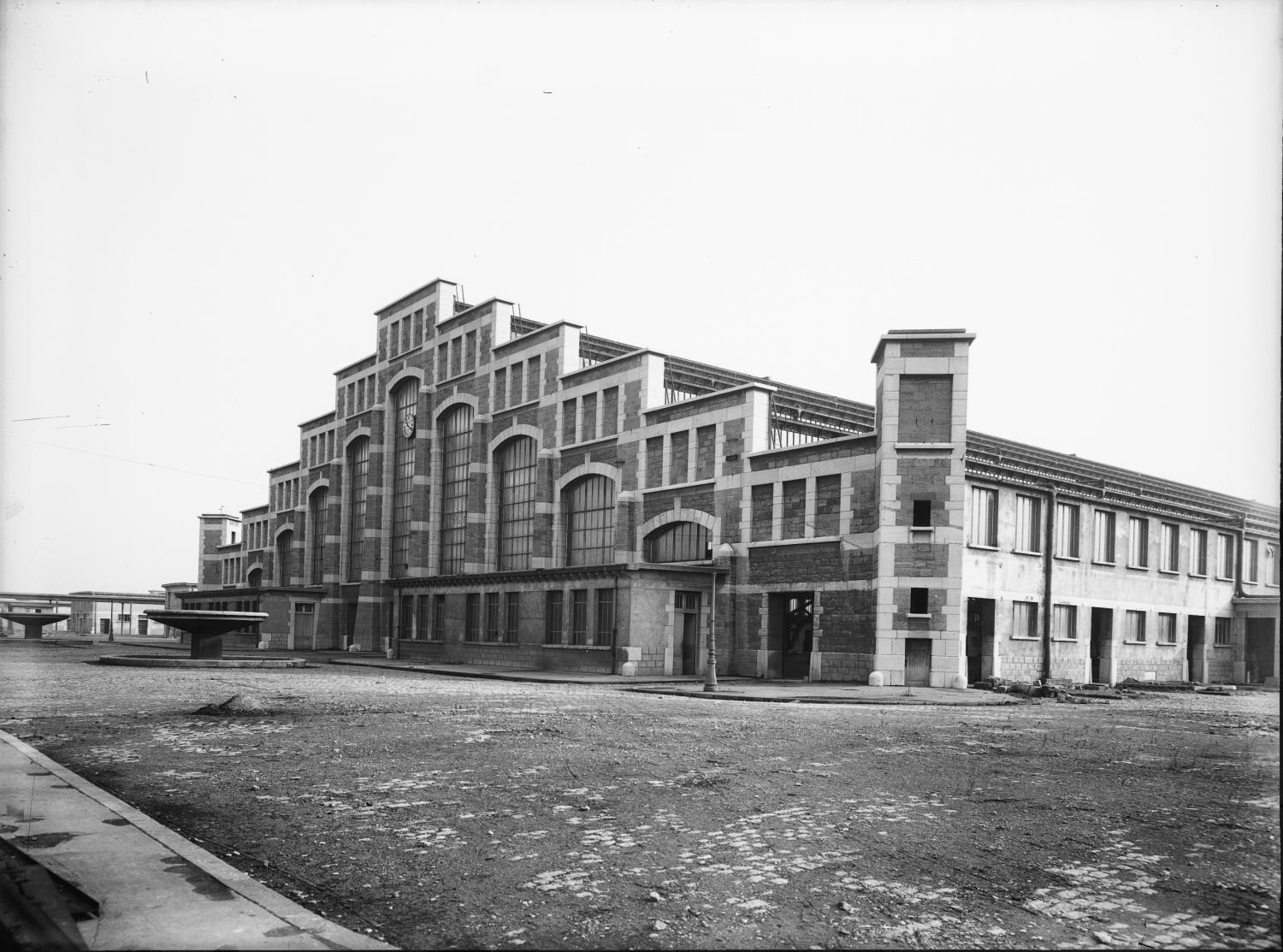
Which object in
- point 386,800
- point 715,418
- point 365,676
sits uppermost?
point 715,418

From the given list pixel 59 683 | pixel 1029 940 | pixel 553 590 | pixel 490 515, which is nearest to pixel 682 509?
pixel 553 590

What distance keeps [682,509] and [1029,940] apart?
31.0 m

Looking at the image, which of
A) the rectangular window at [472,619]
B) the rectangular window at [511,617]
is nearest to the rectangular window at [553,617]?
the rectangular window at [511,617]

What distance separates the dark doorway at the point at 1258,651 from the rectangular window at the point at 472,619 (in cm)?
3010

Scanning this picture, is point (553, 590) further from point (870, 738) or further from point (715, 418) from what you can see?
point (870, 738)

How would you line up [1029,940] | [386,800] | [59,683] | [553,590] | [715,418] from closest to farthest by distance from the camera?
[1029,940] → [386,800] → [59,683] → [715,418] → [553,590]

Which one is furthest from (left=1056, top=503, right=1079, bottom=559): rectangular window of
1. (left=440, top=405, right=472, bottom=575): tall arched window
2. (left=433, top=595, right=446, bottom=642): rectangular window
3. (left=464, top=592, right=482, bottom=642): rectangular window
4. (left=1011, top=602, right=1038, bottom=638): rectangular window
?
(left=440, top=405, right=472, bottom=575): tall arched window

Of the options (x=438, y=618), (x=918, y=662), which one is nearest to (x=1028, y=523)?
(x=918, y=662)

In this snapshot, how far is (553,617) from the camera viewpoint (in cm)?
3834

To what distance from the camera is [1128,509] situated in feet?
116

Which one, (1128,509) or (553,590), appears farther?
(553,590)

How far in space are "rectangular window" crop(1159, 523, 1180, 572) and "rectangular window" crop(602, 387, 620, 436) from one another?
67.0 ft

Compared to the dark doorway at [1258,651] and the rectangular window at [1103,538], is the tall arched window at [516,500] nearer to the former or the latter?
the rectangular window at [1103,538]

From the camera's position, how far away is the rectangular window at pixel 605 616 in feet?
115
